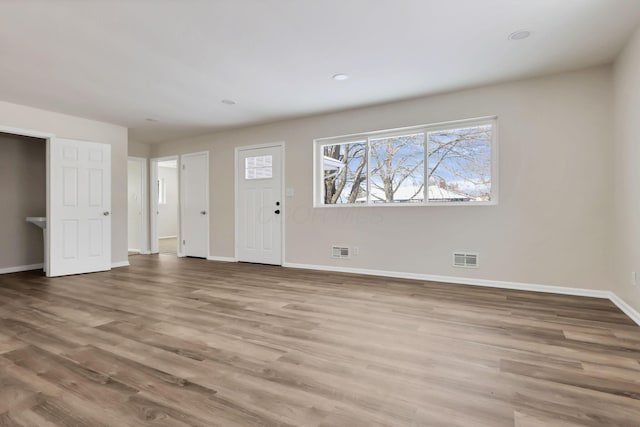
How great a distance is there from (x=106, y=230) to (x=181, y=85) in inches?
115

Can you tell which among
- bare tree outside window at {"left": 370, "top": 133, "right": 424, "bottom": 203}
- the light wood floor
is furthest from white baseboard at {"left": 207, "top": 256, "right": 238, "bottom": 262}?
bare tree outside window at {"left": 370, "top": 133, "right": 424, "bottom": 203}

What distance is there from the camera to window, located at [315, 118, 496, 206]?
4.15 metres

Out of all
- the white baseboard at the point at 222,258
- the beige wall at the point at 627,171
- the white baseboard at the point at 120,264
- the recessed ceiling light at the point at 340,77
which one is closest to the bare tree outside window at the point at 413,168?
the beige wall at the point at 627,171

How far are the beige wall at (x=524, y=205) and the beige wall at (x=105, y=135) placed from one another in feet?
12.4

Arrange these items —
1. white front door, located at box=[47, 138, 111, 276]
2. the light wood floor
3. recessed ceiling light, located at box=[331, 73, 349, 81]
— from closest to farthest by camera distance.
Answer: the light wood floor < recessed ceiling light, located at box=[331, 73, 349, 81] < white front door, located at box=[47, 138, 111, 276]

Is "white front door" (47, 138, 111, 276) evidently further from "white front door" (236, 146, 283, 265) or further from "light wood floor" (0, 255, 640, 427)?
"white front door" (236, 146, 283, 265)

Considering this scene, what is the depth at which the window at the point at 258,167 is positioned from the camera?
18.9 feet

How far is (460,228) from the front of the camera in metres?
4.18

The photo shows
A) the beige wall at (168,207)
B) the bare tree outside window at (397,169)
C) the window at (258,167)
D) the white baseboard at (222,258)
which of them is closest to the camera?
the bare tree outside window at (397,169)

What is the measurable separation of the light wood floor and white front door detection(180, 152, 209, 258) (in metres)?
2.96

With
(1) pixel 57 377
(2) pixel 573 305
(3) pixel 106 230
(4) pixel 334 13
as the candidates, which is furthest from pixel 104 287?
(2) pixel 573 305

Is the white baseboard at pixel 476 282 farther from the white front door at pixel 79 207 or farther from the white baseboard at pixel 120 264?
the white front door at pixel 79 207

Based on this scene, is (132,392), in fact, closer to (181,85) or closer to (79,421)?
(79,421)

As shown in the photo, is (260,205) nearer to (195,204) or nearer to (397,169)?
(195,204)
